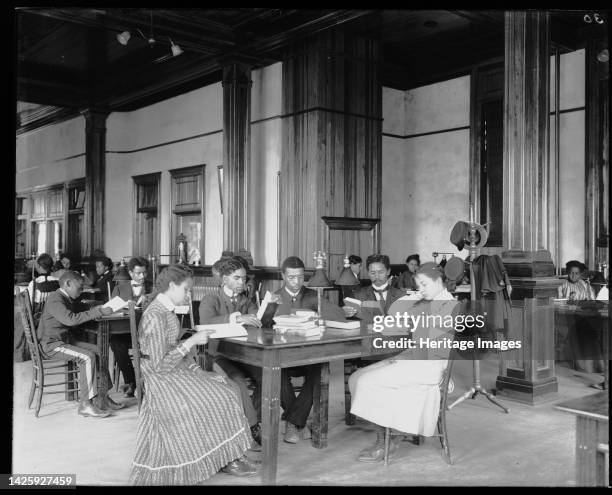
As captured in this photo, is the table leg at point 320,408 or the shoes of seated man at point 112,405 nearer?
the table leg at point 320,408

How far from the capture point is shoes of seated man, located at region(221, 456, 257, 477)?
3.68 meters

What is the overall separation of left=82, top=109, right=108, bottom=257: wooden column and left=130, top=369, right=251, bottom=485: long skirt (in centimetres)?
847

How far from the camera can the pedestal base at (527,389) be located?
5.48 meters

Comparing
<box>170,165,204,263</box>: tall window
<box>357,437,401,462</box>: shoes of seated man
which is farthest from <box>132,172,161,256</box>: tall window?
<box>357,437,401,462</box>: shoes of seated man

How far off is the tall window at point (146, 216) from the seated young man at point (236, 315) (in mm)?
6963

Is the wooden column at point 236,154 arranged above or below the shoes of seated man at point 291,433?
above

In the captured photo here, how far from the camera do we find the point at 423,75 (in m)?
9.63

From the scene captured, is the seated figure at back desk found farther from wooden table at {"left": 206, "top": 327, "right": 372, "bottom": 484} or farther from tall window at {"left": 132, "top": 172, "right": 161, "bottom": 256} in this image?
tall window at {"left": 132, "top": 172, "right": 161, "bottom": 256}

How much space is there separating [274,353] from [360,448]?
1.23m

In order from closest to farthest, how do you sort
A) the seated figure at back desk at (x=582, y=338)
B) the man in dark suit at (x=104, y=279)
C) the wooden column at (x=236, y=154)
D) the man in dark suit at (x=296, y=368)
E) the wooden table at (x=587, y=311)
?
the man in dark suit at (x=296, y=368), the wooden table at (x=587, y=311), the seated figure at back desk at (x=582, y=338), the man in dark suit at (x=104, y=279), the wooden column at (x=236, y=154)

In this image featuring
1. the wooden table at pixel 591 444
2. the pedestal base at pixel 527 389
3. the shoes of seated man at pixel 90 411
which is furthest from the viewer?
the pedestal base at pixel 527 389

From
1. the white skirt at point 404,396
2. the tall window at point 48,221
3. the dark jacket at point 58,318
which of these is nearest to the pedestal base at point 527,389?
the white skirt at point 404,396

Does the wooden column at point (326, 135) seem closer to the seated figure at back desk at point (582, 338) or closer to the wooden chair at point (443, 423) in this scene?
the seated figure at back desk at point (582, 338)

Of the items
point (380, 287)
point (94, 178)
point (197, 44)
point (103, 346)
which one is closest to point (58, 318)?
point (103, 346)
